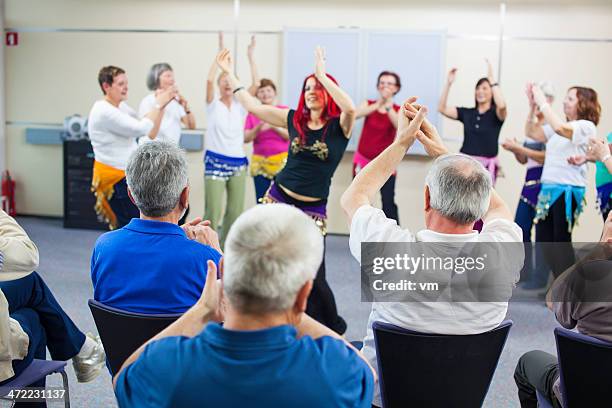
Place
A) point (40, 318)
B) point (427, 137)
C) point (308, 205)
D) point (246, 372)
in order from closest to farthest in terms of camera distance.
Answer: point (246, 372) < point (427, 137) < point (40, 318) < point (308, 205)

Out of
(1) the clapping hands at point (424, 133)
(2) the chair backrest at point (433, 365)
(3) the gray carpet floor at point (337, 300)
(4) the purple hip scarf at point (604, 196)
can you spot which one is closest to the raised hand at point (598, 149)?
(4) the purple hip scarf at point (604, 196)

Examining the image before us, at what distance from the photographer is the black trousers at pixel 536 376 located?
2.45 metres

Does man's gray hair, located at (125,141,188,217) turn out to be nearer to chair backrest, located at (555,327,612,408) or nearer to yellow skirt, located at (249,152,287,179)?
chair backrest, located at (555,327,612,408)

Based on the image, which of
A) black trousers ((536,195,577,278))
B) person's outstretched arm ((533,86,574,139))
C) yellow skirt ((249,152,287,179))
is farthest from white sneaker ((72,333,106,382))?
black trousers ((536,195,577,278))

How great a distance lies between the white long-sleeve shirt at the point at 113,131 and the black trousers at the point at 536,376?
2.99m

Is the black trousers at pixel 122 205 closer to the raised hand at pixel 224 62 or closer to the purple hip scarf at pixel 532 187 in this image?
the raised hand at pixel 224 62

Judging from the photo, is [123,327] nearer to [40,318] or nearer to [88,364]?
[40,318]

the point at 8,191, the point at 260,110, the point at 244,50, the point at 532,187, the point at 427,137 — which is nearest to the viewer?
the point at 427,137

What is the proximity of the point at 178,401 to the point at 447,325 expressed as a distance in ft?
3.18

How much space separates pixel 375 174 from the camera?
215 cm

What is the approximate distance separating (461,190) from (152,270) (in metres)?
0.89

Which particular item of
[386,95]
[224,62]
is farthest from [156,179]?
[386,95]

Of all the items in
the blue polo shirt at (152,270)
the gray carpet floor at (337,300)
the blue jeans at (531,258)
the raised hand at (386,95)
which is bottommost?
the gray carpet floor at (337,300)

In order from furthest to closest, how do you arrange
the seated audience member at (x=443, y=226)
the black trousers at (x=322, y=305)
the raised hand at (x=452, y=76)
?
the raised hand at (x=452, y=76) < the black trousers at (x=322, y=305) < the seated audience member at (x=443, y=226)
